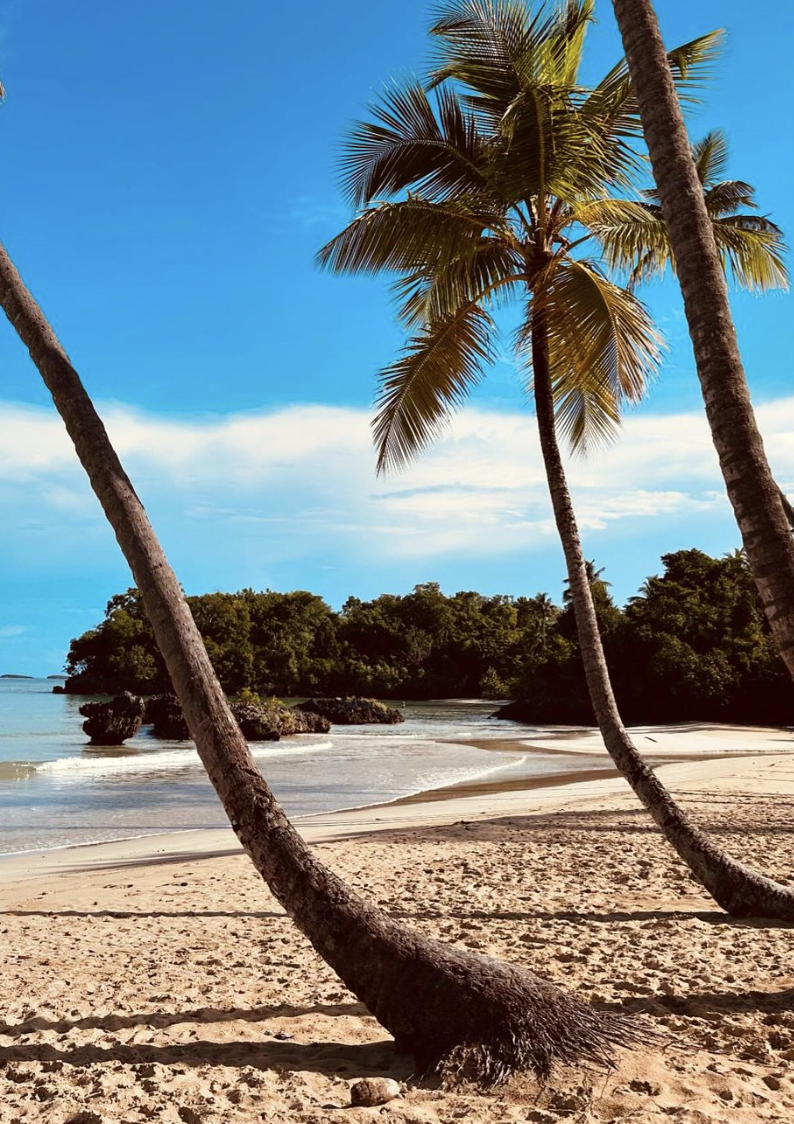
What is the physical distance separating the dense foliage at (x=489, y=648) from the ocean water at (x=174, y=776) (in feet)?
31.6

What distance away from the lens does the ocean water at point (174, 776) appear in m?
13.7

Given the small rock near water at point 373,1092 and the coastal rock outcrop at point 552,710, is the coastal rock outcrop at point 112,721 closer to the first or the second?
the coastal rock outcrop at point 552,710

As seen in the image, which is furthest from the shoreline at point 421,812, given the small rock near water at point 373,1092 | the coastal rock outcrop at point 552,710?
the coastal rock outcrop at point 552,710

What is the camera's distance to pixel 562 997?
3.72 m

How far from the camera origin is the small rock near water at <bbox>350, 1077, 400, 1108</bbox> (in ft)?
10.7

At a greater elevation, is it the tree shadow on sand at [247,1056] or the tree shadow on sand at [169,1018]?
the tree shadow on sand at [247,1056]

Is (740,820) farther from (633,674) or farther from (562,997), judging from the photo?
(633,674)

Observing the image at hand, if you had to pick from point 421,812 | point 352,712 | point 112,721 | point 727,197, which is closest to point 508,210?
point 727,197

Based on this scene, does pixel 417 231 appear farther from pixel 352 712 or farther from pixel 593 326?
pixel 352 712

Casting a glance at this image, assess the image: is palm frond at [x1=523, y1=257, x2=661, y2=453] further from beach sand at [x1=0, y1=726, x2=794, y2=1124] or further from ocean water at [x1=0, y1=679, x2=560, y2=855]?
ocean water at [x1=0, y1=679, x2=560, y2=855]

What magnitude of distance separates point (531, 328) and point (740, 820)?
712cm

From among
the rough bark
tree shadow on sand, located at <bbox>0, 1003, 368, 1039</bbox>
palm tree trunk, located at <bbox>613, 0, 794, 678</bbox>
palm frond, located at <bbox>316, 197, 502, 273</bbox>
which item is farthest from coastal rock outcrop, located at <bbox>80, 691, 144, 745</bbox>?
palm tree trunk, located at <bbox>613, 0, 794, 678</bbox>

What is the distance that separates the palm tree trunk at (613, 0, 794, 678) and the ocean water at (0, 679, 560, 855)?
10.4 metres

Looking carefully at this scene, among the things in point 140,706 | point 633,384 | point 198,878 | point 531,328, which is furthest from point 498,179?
point 140,706
